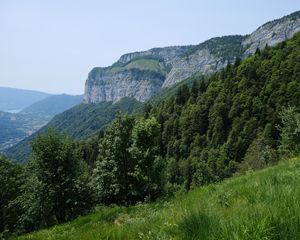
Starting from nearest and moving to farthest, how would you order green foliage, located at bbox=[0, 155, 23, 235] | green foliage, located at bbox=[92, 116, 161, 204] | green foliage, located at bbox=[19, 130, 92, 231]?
green foliage, located at bbox=[92, 116, 161, 204] < green foliage, located at bbox=[19, 130, 92, 231] < green foliage, located at bbox=[0, 155, 23, 235]

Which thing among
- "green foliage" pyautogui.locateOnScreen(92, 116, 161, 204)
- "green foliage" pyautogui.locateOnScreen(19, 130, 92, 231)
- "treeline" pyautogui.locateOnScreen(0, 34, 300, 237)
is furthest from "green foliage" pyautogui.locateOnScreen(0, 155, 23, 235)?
"green foliage" pyautogui.locateOnScreen(92, 116, 161, 204)

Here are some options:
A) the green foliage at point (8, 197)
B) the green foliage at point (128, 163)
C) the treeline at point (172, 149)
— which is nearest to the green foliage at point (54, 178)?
the treeline at point (172, 149)

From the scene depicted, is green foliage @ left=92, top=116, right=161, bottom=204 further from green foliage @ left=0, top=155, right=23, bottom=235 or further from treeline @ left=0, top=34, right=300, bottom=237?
green foliage @ left=0, top=155, right=23, bottom=235

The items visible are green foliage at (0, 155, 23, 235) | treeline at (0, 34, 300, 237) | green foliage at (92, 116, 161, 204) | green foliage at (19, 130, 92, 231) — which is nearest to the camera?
green foliage at (92, 116, 161, 204)

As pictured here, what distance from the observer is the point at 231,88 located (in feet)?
556

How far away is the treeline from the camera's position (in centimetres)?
4203

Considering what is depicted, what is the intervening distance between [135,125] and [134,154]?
3.95m

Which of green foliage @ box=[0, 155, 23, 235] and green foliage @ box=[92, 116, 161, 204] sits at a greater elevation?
green foliage @ box=[92, 116, 161, 204]

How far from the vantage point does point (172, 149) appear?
6786 inches

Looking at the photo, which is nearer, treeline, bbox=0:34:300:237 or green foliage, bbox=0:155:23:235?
treeline, bbox=0:34:300:237

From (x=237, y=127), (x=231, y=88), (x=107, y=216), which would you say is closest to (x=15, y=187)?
(x=107, y=216)

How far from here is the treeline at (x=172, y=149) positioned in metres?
42.0

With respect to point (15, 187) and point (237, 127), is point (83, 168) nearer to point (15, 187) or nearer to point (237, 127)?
point (15, 187)

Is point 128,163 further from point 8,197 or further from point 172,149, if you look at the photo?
point 172,149
